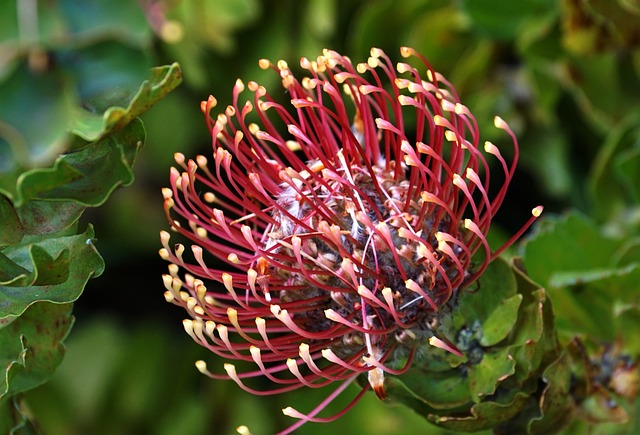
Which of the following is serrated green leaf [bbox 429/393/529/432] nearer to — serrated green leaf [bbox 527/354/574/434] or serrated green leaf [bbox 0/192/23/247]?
serrated green leaf [bbox 527/354/574/434]

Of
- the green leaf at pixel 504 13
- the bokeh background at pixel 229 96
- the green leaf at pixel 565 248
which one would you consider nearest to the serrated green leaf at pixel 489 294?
the green leaf at pixel 565 248

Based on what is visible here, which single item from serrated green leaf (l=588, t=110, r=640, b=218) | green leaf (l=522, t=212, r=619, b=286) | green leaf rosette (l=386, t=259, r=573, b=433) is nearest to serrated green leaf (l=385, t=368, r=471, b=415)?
green leaf rosette (l=386, t=259, r=573, b=433)

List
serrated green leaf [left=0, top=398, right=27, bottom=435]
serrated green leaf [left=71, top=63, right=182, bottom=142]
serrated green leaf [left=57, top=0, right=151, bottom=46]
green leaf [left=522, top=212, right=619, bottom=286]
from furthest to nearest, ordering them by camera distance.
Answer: serrated green leaf [left=57, top=0, right=151, bottom=46]
green leaf [left=522, top=212, right=619, bottom=286]
serrated green leaf [left=0, top=398, right=27, bottom=435]
serrated green leaf [left=71, top=63, right=182, bottom=142]

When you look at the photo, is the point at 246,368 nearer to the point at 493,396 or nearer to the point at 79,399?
the point at 79,399

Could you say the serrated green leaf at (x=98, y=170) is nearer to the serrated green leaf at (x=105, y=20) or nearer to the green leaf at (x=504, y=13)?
the serrated green leaf at (x=105, y=20)

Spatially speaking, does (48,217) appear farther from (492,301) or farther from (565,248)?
(565,248)
